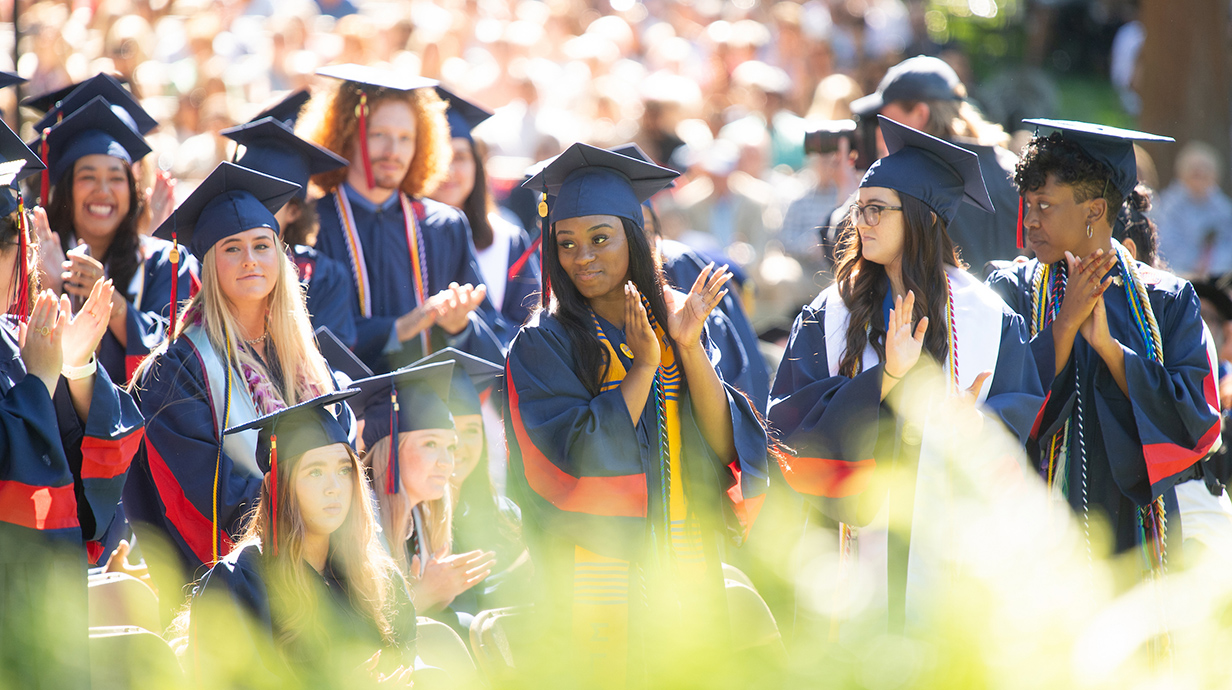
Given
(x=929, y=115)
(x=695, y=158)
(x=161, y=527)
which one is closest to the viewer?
(x=161, y=527)

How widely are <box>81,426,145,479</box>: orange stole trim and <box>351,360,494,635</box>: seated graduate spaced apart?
2.94 feet

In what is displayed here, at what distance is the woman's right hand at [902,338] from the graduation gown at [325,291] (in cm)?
241

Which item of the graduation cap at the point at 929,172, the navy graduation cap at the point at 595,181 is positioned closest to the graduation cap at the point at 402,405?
the navy graduation cap at the point at 595,181

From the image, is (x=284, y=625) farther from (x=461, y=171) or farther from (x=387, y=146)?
(x=461, y=171)

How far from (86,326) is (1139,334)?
3190 mm

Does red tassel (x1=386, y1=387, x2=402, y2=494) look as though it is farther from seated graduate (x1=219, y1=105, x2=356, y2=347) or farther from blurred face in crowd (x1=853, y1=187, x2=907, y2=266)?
blurred face in crowd (x1=853, y1=187, x2=907, y2=266)

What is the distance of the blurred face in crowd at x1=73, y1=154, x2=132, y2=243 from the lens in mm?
Result: 4676

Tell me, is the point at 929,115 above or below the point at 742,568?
above

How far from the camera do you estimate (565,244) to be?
3590 millimetres

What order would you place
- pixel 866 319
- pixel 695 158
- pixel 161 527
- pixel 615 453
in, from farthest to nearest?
pixel 695 158
pixel 161 527
pixel 866 319
pixel 615 453

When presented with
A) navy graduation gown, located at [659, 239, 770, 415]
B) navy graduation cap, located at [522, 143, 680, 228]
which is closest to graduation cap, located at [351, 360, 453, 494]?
navy graduation cap, located at [522, 143, 680, 228]

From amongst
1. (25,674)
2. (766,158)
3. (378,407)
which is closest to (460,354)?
(378,407)

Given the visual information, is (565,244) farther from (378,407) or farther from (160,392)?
(160,392)

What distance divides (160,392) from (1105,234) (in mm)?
3032
